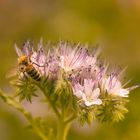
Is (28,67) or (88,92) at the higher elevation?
(28,67)

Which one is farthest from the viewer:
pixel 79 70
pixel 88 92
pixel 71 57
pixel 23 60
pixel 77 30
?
pixel 77 30

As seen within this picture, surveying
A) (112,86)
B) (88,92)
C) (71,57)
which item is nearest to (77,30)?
(71,57)

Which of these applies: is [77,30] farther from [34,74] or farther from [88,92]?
[88,92]

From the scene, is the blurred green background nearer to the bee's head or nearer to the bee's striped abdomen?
the bee's head

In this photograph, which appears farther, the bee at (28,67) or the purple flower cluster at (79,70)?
the bee at (28,67)

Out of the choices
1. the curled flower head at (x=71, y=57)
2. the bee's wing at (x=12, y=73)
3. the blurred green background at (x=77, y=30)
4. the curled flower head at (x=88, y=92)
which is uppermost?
the blurred green background at (x=77, y=30)

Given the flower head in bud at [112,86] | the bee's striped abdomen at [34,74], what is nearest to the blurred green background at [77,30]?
the bee's striped abdomen at [34,74]

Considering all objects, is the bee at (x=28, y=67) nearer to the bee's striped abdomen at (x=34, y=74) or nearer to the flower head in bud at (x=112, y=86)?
the bee's striped abdomen at (x=34, y=74)
